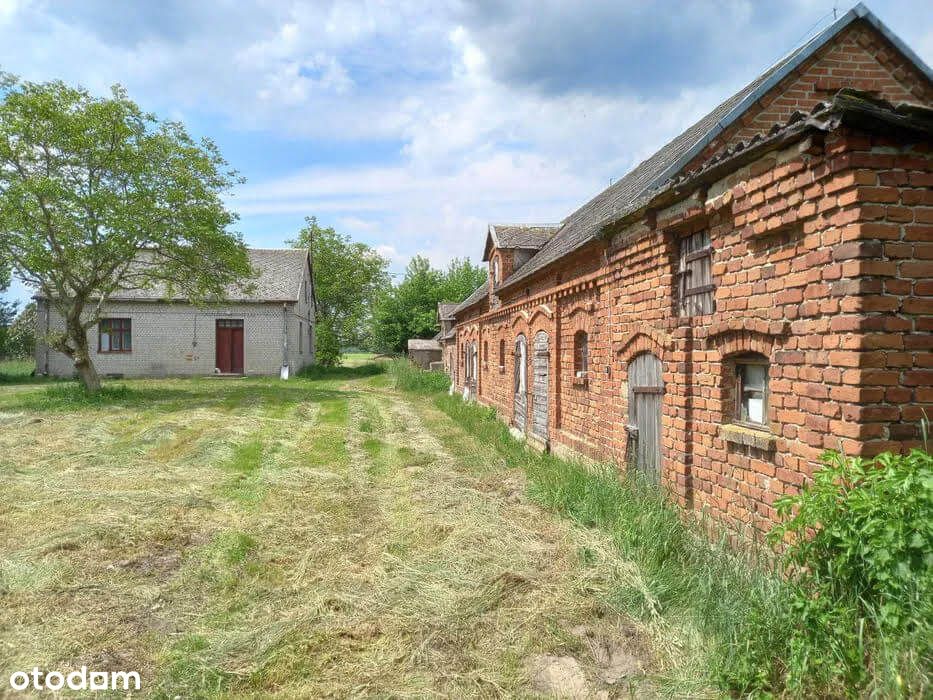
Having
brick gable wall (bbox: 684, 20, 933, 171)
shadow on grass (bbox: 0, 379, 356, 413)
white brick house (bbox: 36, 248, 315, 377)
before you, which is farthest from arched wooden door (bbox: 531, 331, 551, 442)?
white brick house (bbox: 36, 248, 315, 377)

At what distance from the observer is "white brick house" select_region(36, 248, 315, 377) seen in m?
27.1

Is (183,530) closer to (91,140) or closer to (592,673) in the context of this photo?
(592,673)

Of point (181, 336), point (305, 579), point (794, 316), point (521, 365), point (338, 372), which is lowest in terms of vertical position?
point (305, 579)

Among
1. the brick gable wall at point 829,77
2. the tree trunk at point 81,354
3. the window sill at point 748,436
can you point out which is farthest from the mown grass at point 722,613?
the tree trunk at point 81,354

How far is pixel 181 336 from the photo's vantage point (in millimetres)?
27531

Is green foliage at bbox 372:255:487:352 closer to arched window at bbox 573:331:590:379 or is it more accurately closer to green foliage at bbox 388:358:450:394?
green foliage at bbox 388:358:450:394

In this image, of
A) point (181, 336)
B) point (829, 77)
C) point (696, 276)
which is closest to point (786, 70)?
point (829, 77)

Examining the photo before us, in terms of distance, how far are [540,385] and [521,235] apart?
560 centimetres

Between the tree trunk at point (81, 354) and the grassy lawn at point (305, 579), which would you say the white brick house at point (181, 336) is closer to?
the tree trunk at point (81, 354)

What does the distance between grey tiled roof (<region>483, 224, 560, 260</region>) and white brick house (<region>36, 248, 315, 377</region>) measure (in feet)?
51.3

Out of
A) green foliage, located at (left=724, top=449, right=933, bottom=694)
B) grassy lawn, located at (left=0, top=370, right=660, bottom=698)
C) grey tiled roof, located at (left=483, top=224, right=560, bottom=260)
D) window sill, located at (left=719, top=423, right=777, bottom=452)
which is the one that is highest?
grey tiled roof, located at (left=483, top=224, right=560, bottom=260)

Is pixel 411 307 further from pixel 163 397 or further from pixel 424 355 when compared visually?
pixel 163 397

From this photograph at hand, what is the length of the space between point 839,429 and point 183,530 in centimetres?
639

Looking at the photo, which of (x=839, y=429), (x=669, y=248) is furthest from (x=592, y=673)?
(x=669, y=248)
